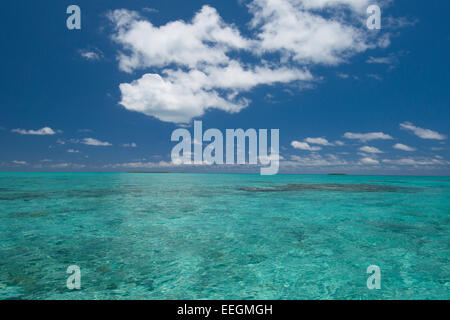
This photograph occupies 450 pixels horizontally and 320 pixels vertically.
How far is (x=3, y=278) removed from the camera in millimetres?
5738

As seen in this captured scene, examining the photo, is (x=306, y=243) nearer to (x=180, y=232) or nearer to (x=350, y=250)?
(x=350, y=250)

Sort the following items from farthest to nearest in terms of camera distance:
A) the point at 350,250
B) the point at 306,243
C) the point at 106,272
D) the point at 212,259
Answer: the point at 306,243 < the point at 350,250 < the point at 212,259 < the point at 106,272

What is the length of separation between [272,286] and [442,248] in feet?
24.1

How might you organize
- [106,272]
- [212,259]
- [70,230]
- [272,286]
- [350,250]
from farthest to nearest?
[70,230] → [350,250] → [212,259] → [106,272] → [272,286]

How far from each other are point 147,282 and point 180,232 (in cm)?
479

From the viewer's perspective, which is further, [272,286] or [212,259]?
[212,259]
